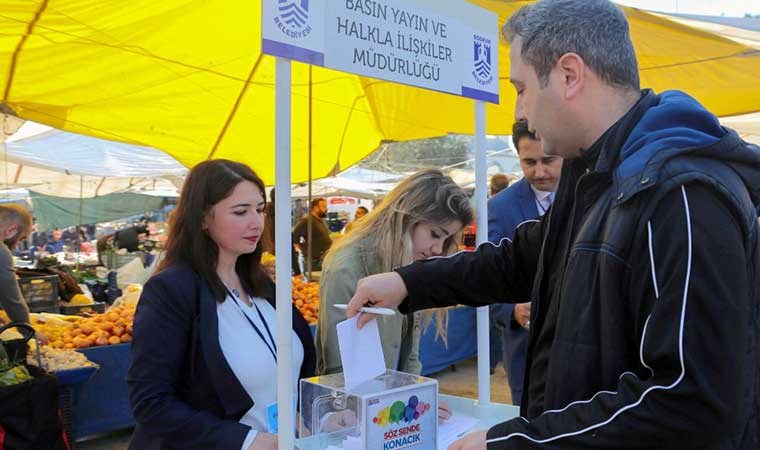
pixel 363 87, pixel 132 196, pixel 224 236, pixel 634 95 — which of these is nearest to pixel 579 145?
pixel 634 95

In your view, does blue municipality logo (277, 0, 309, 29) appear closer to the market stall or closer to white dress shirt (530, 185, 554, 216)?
white dress shirt (530, 185, 554, 216)

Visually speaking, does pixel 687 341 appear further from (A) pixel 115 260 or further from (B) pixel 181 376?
(A) pixel 115 260

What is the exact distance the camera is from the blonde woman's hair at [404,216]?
7.32ft

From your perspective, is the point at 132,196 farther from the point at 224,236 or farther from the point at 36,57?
the point at 224,236

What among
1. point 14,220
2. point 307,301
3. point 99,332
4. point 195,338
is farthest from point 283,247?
point 14,220

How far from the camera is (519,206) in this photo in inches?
118

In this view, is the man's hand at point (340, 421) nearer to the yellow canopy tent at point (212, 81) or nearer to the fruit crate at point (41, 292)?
the yellow canopy tent at point (212, 81)

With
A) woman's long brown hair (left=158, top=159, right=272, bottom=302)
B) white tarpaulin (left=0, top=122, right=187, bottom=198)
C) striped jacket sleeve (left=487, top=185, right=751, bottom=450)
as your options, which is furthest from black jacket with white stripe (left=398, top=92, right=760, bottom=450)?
white tarpaulin (left=0, top=122, right=187, bottom=198)

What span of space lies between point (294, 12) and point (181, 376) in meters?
1.12

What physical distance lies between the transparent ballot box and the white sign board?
2.46 feet

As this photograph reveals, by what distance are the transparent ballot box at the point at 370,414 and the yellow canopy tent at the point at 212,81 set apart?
12.3ft

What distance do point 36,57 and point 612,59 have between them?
5498 mm

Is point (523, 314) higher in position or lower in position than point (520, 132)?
lower

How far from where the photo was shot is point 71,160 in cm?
1219
